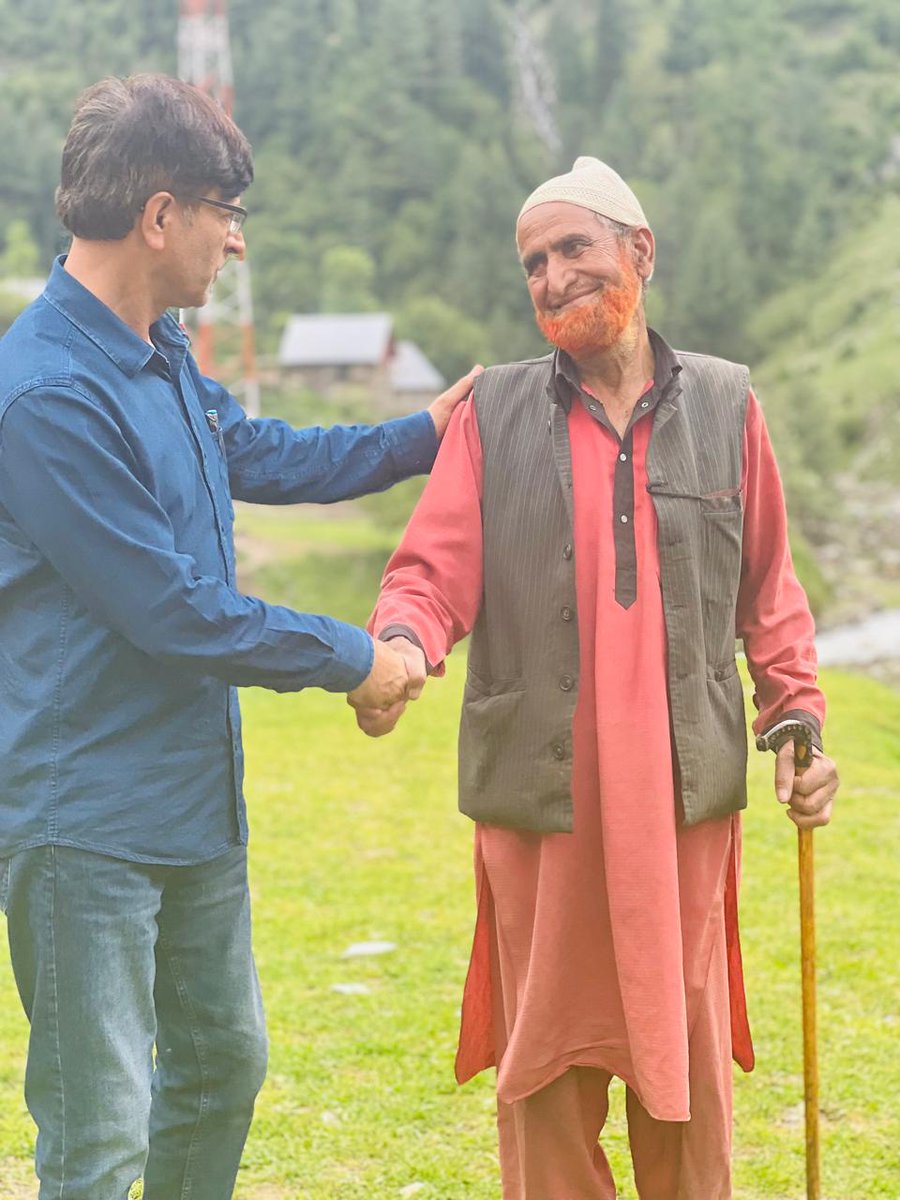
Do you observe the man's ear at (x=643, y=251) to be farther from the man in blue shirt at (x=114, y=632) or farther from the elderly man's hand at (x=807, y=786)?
the elderly man's hand at (x=807, y=786)

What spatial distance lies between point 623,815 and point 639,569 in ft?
1.56

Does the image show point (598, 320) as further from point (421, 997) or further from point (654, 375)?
point (421, 997)

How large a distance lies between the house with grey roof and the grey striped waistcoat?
156 ft

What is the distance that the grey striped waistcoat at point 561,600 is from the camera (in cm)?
277

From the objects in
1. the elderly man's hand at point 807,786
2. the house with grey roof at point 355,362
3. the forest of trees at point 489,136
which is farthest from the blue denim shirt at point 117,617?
the forest of trees at point 489,136

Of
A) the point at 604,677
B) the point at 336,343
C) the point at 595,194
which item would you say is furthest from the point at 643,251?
the point at 336,343

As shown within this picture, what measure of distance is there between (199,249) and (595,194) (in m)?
0.84

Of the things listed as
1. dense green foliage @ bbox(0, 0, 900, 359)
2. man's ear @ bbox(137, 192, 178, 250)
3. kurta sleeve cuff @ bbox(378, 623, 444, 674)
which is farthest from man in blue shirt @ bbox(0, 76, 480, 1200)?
dense green foliage @ bbox(0, 0, 900, 359)

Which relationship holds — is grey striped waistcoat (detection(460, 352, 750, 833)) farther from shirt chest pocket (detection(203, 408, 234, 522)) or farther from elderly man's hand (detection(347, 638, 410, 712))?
shirt chest pocket (detection(203, 408, 234, 522))

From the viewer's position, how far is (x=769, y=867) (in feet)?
23.1

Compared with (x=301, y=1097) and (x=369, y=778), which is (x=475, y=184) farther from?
(x=301, y=1097)

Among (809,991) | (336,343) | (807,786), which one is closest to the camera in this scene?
(807,786)

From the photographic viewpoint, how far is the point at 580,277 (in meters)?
2.81

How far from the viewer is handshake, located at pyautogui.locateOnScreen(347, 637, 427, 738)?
2.55 meters
